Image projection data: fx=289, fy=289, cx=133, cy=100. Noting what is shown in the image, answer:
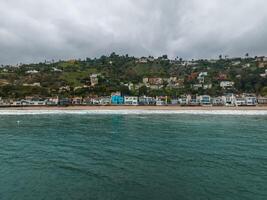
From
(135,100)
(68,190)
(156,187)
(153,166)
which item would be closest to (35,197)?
(68,190)

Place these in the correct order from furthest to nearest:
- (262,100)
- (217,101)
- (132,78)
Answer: (132,78), (217,101), (262,100)

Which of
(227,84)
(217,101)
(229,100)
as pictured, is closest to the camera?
(229,100)

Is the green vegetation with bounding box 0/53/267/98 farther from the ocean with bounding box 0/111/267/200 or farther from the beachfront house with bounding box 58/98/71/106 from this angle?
the ocean with bounding box 0/111/267/200

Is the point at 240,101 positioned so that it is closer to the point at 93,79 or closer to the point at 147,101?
the point at 147,101

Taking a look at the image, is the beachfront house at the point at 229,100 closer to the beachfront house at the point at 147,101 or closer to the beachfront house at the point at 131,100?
the beachfront house at the point at 147,101

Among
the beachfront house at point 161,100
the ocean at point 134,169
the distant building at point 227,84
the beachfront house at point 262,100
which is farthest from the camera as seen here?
the distant building at point 227,84

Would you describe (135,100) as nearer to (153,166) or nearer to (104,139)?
(104,139)

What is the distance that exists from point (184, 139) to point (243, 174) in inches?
597

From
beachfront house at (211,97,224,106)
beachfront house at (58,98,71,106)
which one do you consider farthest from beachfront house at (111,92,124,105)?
beachfront house at (211,97,224,106)

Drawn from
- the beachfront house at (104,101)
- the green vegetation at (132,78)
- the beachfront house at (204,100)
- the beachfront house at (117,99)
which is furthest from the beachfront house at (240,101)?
the beachfront house at (104,101)

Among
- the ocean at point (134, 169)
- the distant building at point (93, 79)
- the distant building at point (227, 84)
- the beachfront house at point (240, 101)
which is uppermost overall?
the distant building at point (93, 79)

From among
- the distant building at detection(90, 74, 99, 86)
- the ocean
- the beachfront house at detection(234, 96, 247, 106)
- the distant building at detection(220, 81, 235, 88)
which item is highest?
the distant building at detection(90, 74, 99, 86)

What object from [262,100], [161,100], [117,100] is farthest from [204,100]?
[117,100]

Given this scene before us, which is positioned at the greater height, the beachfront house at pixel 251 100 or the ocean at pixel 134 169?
the beachfront house at pixel 251 100
